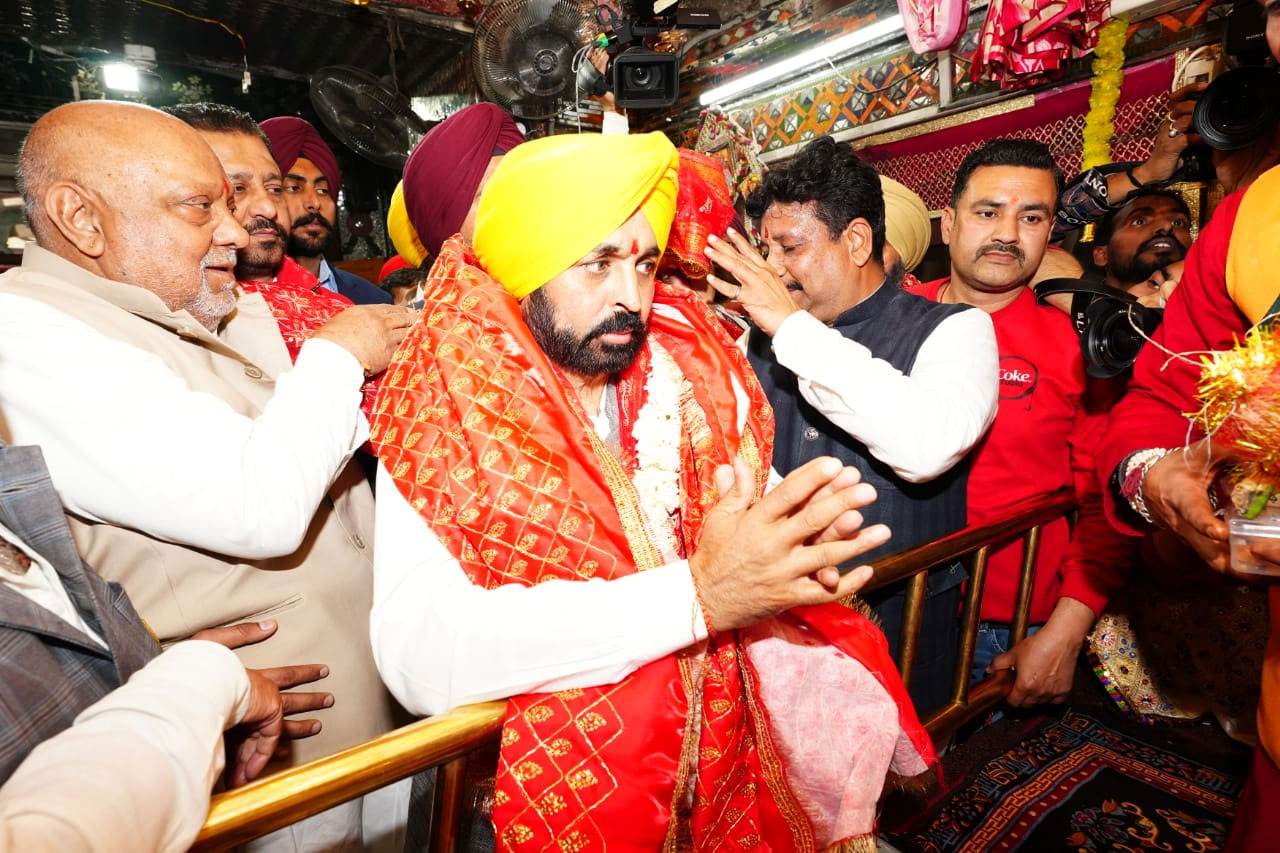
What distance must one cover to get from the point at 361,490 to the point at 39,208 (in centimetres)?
88

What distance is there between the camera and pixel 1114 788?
1938mm

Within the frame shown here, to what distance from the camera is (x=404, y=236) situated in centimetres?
273

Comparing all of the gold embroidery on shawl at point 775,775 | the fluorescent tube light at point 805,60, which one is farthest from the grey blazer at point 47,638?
the fluorescent tube light at point 805,60

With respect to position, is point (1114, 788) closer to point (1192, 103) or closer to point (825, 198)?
point (825, 198)

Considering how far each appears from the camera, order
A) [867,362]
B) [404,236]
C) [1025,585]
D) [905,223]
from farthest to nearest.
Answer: [905,223], [404,236], [1025,585], [867,362]

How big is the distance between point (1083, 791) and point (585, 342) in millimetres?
1989

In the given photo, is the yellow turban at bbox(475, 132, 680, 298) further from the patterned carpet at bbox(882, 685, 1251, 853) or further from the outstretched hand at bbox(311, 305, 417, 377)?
the patterned carpet at bbox(882, 685, 1251, 853)

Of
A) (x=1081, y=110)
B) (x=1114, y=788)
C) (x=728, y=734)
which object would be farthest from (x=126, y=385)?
(x=1081, y=110)

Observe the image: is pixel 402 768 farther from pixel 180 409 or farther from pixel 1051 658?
pixel 1051 658

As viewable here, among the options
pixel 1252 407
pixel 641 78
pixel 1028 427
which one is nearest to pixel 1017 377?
pixel 1028 427

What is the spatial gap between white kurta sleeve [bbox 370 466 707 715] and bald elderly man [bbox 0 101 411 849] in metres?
0.32

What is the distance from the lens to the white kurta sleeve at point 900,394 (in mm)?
1817

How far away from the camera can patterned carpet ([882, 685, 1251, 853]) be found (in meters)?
1.78

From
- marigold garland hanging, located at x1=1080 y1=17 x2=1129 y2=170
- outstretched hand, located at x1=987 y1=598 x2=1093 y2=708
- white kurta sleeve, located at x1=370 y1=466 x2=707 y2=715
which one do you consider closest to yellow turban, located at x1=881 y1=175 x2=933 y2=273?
marigold garland hanging, located at x1=1080 y1=17 x2=1129 y2=170
